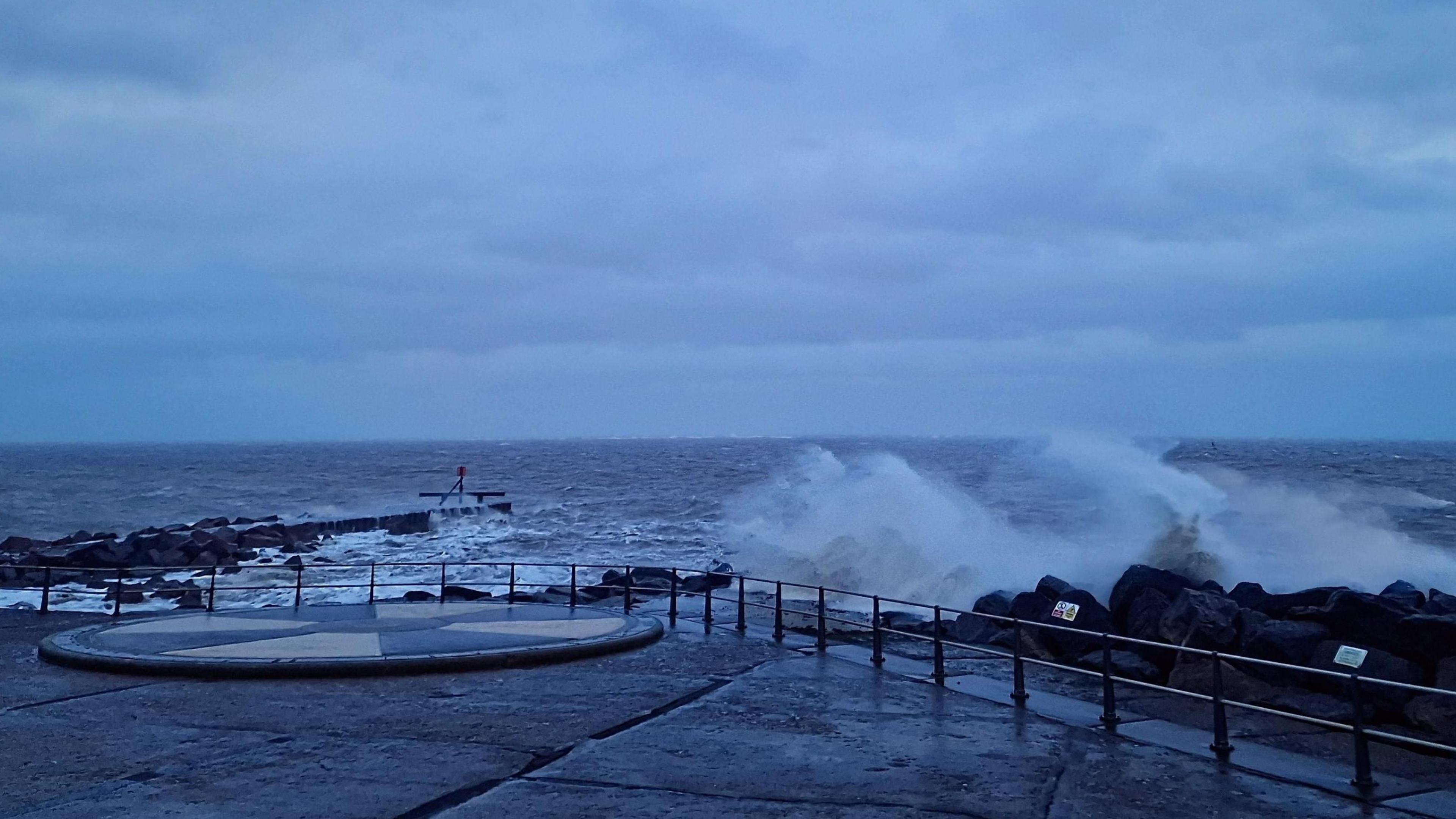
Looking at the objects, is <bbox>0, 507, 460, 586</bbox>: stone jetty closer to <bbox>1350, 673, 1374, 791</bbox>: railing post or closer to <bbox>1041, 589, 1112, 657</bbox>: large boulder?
<bbox>1041, 589, 1112, 657</bbox>: large boulder

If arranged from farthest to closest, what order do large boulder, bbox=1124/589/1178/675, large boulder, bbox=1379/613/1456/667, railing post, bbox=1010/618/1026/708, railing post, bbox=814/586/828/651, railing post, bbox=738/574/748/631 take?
1. large boulder, bbox=1124/589/1178/675
2. railing post, bbox=738/574/748/631
3. large boulder, bbox=1379/613/1456/667
4. railing post, bbox=814/586/828/651
5. railing post, bbox=1010/618/1026/708

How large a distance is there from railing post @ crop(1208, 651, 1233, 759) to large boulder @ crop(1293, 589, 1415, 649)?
8136 millimetres

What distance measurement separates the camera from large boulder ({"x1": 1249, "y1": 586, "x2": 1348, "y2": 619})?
1903 centimetres

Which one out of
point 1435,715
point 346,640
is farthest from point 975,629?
point 346,640

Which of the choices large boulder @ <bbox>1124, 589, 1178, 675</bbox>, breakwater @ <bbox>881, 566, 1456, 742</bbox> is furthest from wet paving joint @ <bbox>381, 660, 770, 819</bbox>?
large boulder @ <bbox>1124, 589, 1178, 675</bbox>

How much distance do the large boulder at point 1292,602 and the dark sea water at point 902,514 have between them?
908 cm

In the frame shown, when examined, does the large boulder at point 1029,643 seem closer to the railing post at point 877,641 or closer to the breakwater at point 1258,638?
the breakwater at point 1258,638

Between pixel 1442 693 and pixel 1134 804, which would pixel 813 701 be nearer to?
pixel 1134 804

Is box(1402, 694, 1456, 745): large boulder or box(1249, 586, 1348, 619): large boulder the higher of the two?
box(1249, 586, 1348, 619): large boulder

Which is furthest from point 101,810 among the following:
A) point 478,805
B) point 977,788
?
point 977,788

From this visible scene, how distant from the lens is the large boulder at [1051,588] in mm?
21422

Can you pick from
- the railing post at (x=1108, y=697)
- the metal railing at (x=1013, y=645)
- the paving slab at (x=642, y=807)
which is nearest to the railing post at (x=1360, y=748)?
the metal railing at (x=1013, y=645)

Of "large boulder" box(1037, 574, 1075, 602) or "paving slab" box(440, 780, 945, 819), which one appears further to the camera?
"large boulder" box(1037, 574, 1075, 602)

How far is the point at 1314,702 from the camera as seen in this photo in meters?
13.5
